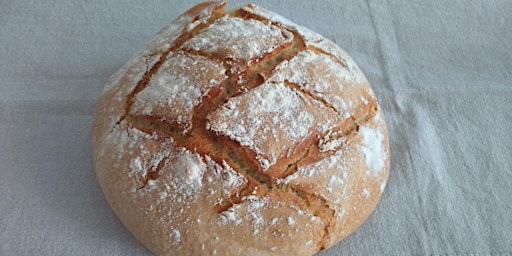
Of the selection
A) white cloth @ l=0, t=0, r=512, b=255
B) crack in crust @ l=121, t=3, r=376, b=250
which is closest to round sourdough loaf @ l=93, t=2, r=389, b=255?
crack in crust @ l=121, t=3, r=376, b=250

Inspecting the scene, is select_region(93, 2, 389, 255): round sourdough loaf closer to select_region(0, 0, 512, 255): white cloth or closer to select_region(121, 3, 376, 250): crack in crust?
select_region(121, 3, 376, 250): crack in crust

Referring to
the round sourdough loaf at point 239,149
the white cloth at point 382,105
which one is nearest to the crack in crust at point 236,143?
the round sourdough loaf at point 239,149

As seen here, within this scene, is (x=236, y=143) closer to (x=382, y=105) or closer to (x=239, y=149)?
(x=239, y=149)

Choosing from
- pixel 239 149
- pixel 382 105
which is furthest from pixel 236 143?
pixel 382 105

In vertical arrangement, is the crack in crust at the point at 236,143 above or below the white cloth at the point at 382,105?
above

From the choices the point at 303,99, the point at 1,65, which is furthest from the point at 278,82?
the point at 1,65

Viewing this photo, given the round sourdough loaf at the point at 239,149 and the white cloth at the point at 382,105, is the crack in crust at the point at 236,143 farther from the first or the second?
the white cloth at the point at 382,105
